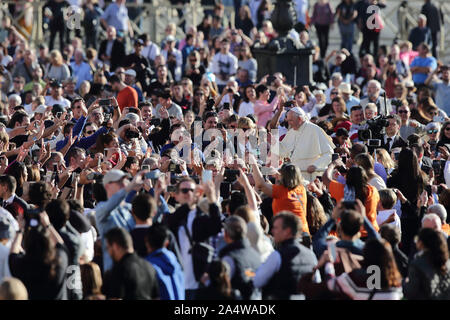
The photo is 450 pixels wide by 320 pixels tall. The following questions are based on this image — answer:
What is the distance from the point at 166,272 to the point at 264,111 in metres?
8.06

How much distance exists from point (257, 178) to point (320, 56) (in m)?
12.8

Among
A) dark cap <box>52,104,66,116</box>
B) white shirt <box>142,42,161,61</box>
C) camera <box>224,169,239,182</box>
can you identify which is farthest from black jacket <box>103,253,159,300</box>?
white shirt <box>142,42,161,61</box>

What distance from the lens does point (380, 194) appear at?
33.2ft

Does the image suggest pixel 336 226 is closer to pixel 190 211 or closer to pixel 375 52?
pixel 190 211

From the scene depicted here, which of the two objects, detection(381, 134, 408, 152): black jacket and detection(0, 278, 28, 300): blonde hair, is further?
detection(381, 134, 408, 152): black jacket

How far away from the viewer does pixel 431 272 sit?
7.70m

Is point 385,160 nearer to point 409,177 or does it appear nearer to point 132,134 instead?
point 409,177

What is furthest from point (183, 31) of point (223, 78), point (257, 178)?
point (257, 178)

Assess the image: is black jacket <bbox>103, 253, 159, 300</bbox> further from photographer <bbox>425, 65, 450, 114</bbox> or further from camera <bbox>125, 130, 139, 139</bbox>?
photographer <bbox>425, 65, 450, 114</bbox>

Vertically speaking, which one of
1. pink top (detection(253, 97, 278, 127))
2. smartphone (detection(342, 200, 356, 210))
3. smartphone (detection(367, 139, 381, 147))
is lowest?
smartphone (detection(342, 200, 356, 210))

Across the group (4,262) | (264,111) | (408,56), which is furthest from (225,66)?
(4,262)

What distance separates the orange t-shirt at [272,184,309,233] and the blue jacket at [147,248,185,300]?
2043 mm

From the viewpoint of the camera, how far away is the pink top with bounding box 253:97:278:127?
15.6m

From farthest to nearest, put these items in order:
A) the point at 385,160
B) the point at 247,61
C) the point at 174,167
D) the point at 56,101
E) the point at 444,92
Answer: the point at 247,61 < the point at 444,92 < the point at 56,101 < the point at 385,160 < the point at 174,167
